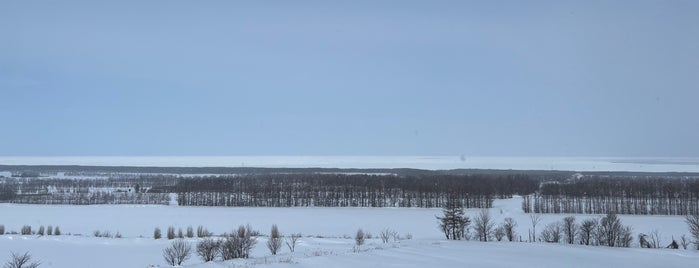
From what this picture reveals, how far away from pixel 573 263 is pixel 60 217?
87.7 meters

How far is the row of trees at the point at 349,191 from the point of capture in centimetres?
11912

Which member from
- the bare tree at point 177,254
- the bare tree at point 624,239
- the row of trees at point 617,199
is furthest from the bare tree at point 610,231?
the row of trees at point 617,199

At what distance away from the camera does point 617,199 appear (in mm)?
116750

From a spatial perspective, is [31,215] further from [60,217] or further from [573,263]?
[573,263]


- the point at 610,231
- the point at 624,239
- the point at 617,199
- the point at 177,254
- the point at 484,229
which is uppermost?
the point at 617,199

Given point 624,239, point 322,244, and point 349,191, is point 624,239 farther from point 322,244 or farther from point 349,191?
point 349,191

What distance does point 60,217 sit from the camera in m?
90.1

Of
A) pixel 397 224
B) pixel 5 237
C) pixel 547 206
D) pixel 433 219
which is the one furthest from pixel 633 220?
pixel 5 237

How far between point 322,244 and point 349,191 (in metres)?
83.9

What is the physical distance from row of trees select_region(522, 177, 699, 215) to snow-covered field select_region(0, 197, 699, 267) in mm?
6873

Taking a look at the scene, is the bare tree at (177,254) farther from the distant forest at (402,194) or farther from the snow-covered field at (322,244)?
the distant forest at (402,194)

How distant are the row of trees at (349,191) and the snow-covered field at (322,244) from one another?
9458 millimetres

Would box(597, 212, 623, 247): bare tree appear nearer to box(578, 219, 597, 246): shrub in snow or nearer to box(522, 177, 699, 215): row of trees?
box(578, 219, 597, 246): shrub in snow

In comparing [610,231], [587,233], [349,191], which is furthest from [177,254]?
[349,191]
